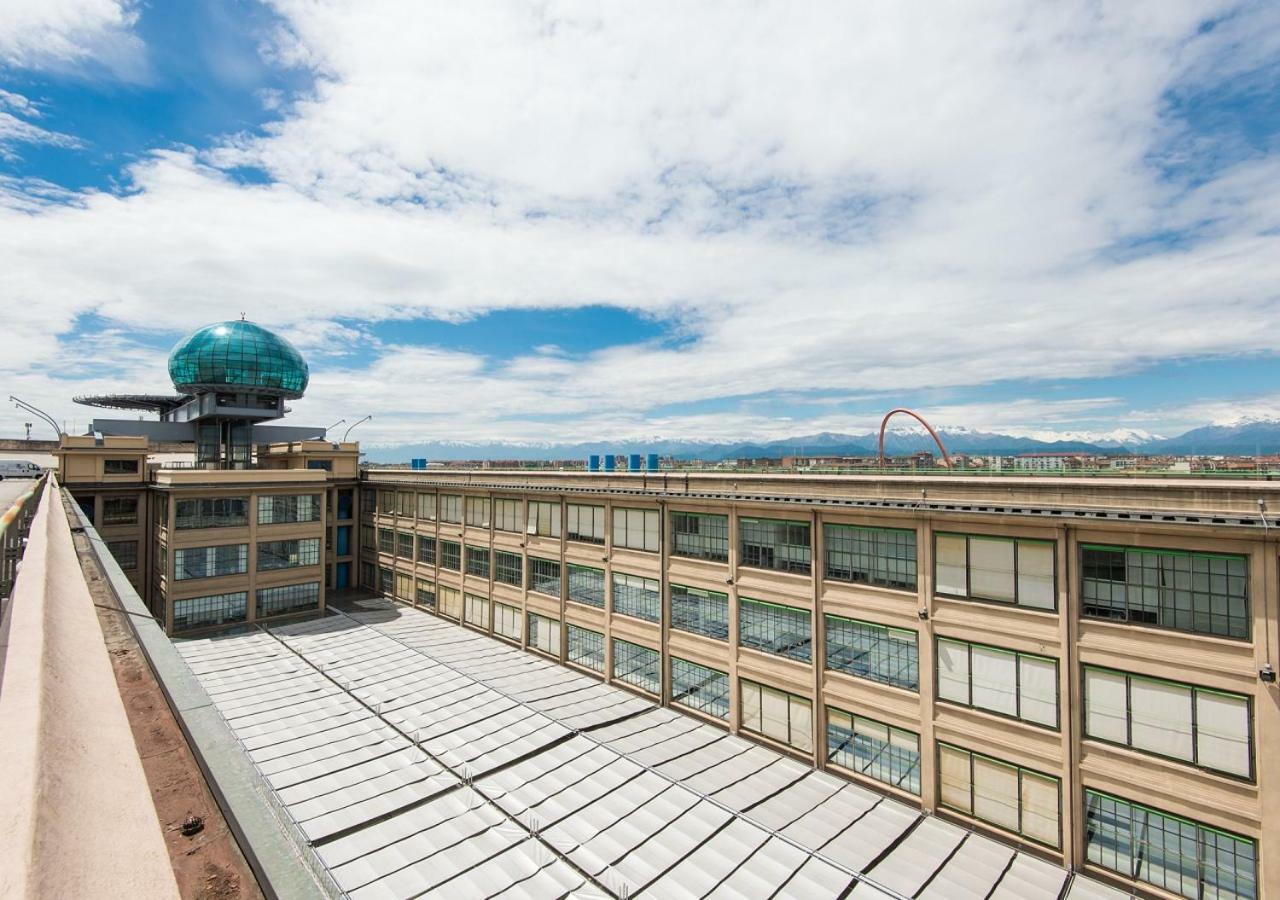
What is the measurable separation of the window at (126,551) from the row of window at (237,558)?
16.3 inches

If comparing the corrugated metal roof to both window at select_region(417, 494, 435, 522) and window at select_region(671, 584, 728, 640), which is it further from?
window at select_region(417, 494, 435, 522)

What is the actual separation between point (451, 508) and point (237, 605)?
18.5 m

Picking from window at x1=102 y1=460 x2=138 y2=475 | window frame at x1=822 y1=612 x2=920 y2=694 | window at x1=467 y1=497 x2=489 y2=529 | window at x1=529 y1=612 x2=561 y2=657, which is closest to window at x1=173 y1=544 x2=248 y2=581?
window at x1=102 y1=460 x2=138 y2=475

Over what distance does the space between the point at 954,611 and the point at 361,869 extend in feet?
76.5

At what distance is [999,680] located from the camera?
24266 mm

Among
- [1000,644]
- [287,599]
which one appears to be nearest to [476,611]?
[287,599]

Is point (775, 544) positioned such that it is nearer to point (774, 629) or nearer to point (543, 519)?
point (774, 629)

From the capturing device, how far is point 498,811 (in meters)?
23.8

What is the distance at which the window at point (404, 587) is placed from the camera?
59500 millimetres

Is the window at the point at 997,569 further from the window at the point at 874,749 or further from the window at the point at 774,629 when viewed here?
the window at the point at 774,629

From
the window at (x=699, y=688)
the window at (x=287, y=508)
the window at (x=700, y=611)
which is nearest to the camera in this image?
the window at (x=699, y=688)

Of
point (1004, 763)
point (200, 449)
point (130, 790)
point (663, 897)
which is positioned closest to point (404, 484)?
point (200, 449)

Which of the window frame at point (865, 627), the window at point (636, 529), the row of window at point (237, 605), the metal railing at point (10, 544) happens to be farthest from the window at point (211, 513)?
the window frame at point (865, 627)

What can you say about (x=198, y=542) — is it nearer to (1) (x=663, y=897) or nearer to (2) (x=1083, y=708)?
(1) (x=663, y=897)
